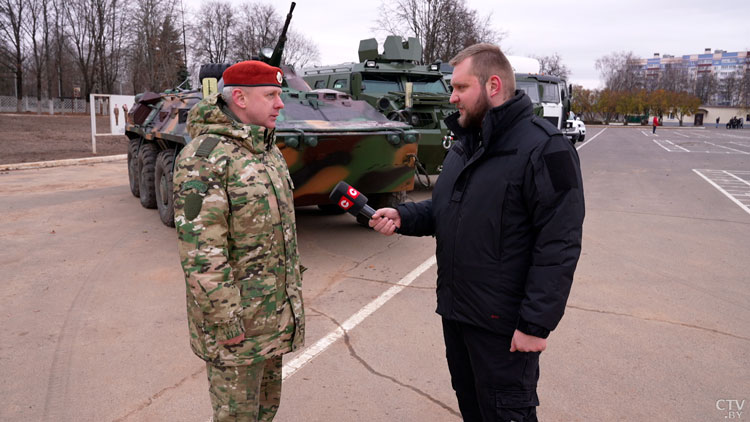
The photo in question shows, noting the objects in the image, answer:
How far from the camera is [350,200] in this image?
8.18 feet

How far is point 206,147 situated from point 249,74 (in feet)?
1.10

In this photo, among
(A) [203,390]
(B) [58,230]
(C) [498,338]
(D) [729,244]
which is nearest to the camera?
(C) [498,338]

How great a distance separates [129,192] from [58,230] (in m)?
3.35

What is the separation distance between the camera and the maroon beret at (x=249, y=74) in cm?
218

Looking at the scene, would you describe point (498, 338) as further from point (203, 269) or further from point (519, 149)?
point (203, 269)

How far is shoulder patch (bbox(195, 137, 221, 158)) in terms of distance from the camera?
206cm

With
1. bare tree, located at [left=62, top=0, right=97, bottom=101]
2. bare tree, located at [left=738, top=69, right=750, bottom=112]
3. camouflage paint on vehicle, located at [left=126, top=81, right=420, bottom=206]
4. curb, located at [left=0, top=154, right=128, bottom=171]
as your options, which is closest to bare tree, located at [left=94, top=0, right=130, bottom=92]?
bare tree, located at [left=62, top=0, right=97, bottom=101]

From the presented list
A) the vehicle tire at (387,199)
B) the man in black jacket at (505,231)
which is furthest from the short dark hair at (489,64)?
the vehicle tire at (387,199)

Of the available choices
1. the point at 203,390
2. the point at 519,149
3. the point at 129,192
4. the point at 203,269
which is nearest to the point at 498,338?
the point at 519,149

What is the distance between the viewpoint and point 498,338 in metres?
2.07

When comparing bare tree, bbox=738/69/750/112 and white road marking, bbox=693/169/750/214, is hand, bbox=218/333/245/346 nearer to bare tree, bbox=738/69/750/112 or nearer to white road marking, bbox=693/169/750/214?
white road marking, bbox=693/169/750/214

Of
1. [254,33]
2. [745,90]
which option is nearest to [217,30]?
[254,33]

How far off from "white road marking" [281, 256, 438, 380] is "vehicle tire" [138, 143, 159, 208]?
474cm

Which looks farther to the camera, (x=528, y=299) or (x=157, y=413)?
(x=157, y=413)
